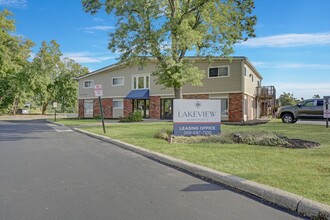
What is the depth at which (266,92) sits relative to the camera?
30812 millimetres

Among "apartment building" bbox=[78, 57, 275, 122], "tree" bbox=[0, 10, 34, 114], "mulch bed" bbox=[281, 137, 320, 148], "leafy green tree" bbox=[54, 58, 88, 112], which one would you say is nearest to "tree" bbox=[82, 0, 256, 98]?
"apartment building" bbox=[78, 57, 275, 122]

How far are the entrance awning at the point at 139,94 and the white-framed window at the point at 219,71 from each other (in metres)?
7.38

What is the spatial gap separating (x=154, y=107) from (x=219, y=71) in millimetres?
7925

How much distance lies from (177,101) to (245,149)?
156 inches

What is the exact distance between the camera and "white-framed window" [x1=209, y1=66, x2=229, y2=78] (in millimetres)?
25094

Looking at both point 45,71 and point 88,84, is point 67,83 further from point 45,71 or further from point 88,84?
point 88,84

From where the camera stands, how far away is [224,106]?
2547 centimetres

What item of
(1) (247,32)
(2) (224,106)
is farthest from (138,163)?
(2) (224,106)

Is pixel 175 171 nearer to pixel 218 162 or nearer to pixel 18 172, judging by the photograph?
pixel 218 162

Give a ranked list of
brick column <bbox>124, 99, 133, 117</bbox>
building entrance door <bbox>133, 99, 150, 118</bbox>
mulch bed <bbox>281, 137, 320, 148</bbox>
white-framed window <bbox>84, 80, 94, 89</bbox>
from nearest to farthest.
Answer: mulch bed <bbox>281, 137, 320, 148</bbox>, building entrance door <bbox>133, 99, 150, 118</bbox>, brick column <bbox>124, 99, 133, 117</bbox>, white-framed window <bbox>84, 80, 94, 89</bbox>

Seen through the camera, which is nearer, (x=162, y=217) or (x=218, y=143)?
(x=162, y=217)

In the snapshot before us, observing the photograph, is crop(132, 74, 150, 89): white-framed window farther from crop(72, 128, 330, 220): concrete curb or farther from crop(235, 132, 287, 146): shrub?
crop(72, 128, 330, 220): concrete curb

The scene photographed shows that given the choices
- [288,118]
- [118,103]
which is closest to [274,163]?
[288,118]

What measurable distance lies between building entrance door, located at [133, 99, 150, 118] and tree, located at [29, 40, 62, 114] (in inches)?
774
